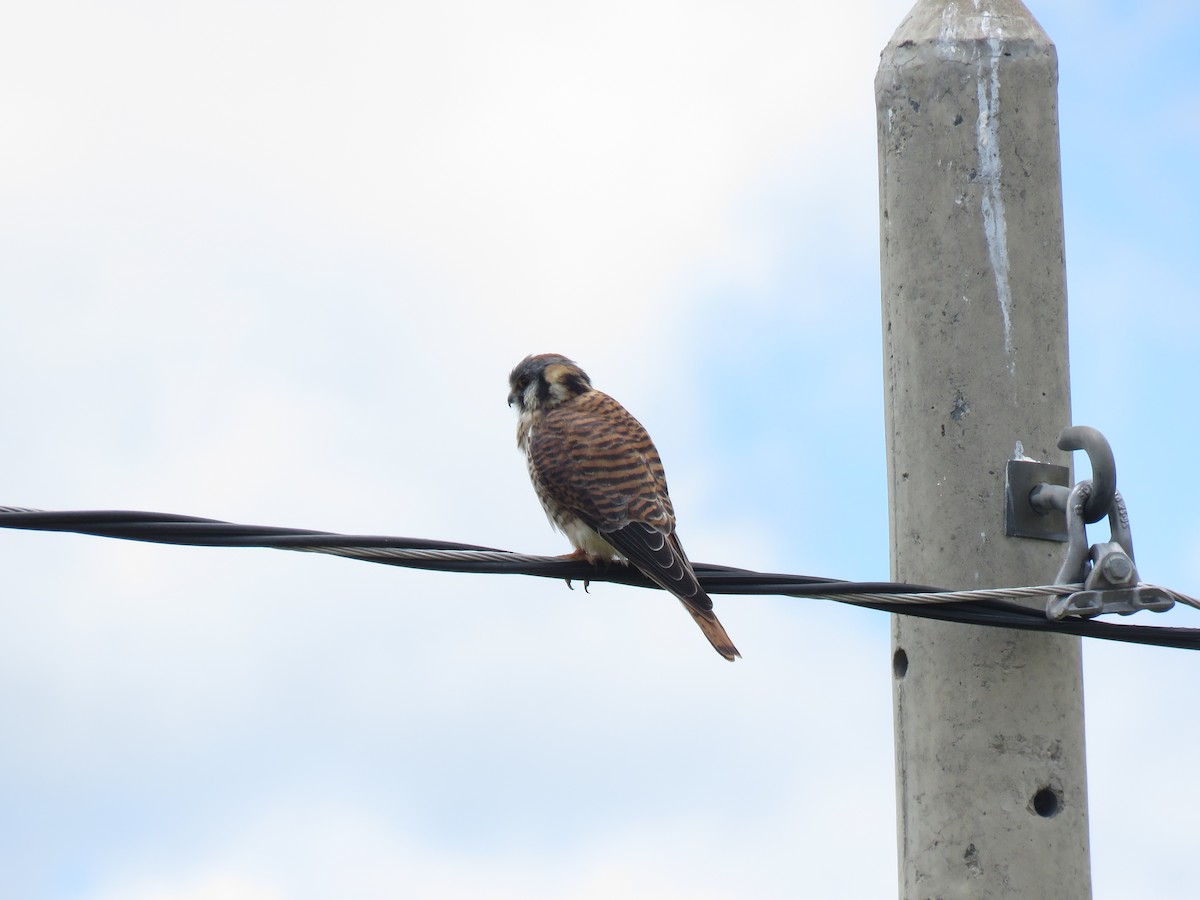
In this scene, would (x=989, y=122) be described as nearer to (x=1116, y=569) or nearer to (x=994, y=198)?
(x=994, y=198)

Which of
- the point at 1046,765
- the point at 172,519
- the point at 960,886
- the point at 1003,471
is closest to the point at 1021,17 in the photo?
the point at 1003,471

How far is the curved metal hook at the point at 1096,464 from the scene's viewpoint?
4.14m

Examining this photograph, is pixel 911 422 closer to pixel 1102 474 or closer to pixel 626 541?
pixel 1102 474

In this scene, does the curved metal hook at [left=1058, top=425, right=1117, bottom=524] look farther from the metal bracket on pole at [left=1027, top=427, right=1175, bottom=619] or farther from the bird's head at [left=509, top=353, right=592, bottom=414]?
the bird's head at [left=509, top=353, right=592, bottom=414]

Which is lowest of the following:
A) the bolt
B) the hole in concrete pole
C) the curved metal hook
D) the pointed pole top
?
the hole in concrete pole

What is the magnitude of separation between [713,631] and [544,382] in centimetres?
144

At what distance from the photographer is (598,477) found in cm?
524

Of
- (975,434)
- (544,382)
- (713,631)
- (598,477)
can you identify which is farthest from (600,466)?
(975,434)

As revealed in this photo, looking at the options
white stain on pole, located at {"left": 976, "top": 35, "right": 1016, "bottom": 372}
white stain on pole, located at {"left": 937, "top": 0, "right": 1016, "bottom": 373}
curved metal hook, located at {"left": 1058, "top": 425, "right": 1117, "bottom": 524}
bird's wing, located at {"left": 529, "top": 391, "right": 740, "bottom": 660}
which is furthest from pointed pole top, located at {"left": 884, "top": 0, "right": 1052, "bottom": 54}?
bird's wing, located at {"left": 529, "top": 391, "right": 740, "bottom": 660}

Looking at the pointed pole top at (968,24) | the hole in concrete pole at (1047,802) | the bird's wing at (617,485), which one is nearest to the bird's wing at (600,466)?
the bird's wing at (617,485)

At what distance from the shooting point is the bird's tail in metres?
4.66

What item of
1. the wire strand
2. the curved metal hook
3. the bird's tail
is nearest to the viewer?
the wire strand

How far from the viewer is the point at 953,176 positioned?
14.1ft

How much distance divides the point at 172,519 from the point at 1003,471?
1.88 meters
